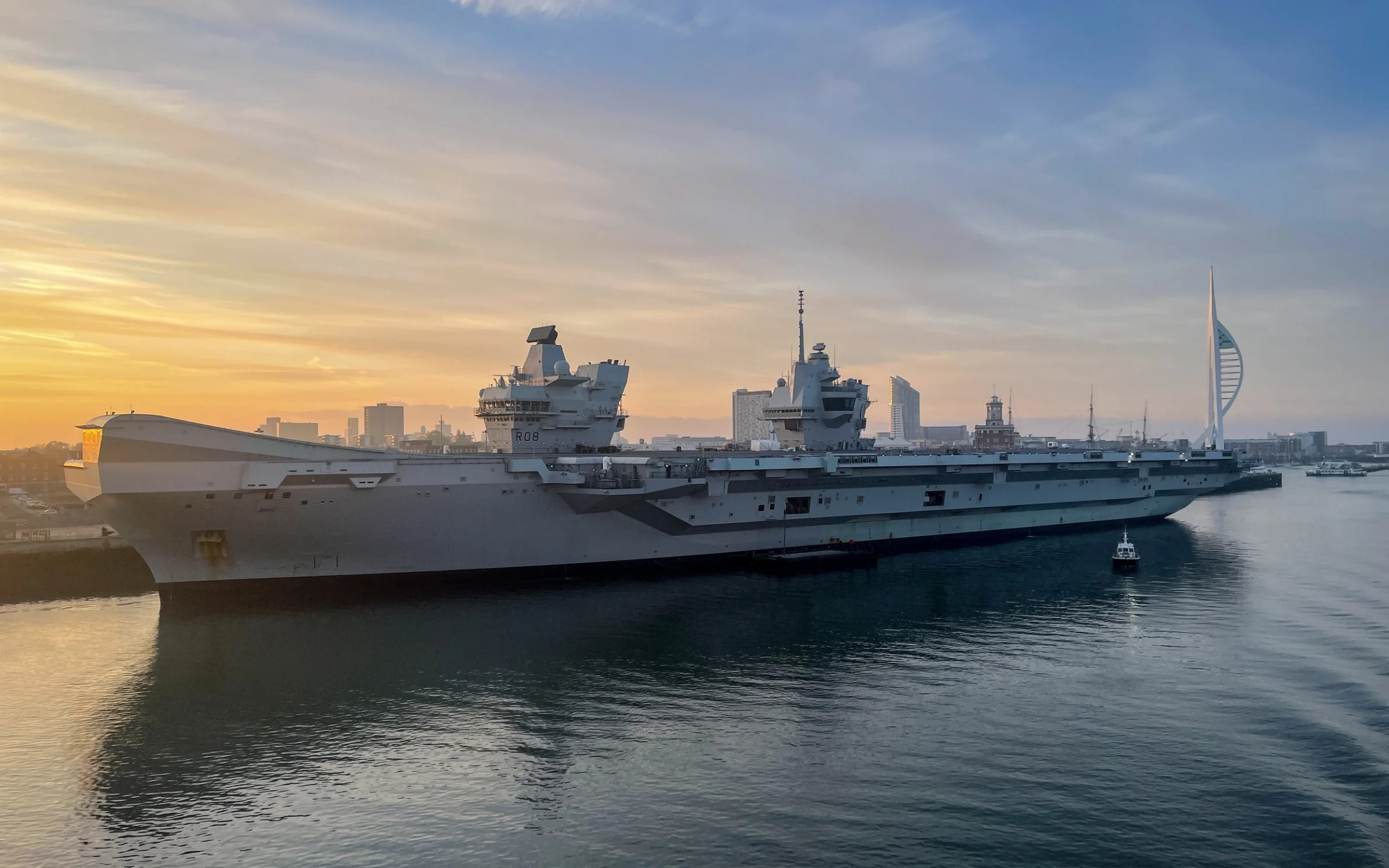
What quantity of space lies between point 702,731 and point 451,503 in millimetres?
12997

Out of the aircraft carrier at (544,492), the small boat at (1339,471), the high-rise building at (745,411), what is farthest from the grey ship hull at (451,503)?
the small boat at (1339,471)

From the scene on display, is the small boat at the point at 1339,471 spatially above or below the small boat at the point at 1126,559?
above

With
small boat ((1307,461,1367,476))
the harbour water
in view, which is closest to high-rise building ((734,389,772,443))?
the harbour water

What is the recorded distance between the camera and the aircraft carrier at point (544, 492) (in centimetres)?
2242

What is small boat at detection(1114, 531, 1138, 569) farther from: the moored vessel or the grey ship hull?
the grey ship hull

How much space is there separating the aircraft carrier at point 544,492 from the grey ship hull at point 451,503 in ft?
0.17

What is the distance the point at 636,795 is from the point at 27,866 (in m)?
7.77

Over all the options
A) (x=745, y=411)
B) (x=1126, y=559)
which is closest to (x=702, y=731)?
(x=1126, y=559)

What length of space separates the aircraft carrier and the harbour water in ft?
5.98

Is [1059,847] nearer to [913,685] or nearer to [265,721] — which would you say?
[913,685]

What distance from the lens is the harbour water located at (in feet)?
35.6

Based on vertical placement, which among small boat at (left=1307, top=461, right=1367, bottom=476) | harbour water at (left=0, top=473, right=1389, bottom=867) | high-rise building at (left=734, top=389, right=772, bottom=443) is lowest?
harbour water at (left=0, top=473, right=1389, bottom=867)

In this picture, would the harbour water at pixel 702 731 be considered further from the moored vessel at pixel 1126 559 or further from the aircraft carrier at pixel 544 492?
the moored vessel at pixel 1126 559

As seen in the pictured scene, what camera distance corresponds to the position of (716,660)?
738 inches
